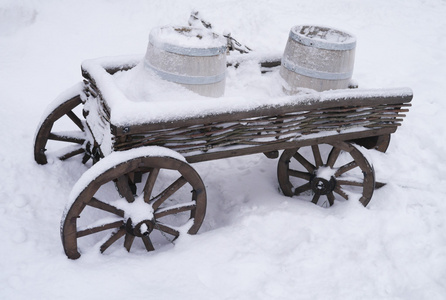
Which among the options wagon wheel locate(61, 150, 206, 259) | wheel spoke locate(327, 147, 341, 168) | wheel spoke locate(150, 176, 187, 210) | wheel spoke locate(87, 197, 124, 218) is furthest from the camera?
wheel spoke locate(327, 147, 341, 168)

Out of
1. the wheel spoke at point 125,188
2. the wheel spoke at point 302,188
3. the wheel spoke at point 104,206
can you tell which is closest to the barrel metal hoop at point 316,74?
the wheel spoke at point 302,188

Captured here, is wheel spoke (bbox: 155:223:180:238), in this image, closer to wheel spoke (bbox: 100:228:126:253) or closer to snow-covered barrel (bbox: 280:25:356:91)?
wheel spoke (bbox: 100:228:126:253)

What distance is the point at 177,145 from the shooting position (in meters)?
2.37

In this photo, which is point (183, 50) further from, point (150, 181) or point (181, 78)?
point (150, 181)

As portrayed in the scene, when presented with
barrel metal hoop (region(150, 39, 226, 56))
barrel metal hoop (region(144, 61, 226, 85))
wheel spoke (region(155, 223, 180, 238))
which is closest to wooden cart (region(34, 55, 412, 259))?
wheel spoke (region(155, 223, 180, 238))

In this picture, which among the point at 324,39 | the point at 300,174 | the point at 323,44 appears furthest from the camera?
the point at 300,174

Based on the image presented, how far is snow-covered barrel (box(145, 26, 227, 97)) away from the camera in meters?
2.33

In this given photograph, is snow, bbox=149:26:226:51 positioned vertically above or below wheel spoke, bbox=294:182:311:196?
above

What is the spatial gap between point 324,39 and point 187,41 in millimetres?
1190

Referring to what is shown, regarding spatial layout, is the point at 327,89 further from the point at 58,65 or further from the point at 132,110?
the point at 58,65

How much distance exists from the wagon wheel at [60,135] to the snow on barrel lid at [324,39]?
1.76 m

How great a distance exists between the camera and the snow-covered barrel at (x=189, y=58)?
2.33m

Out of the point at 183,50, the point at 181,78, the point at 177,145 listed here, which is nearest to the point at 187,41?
the point at 183,50

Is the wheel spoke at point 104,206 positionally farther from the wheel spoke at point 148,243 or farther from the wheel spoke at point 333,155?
the wheel spoke at point 333,155
